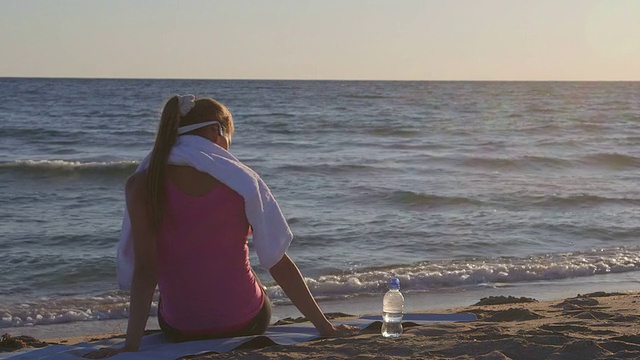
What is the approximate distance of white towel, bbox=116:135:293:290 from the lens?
392 centimetres

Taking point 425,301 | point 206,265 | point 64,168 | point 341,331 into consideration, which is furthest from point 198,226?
point 64,168

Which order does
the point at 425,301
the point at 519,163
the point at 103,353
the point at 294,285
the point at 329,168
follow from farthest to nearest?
the point at 519,163
the point at 329,168
the point at 425,301
the point at 294,285
the point at 103,353

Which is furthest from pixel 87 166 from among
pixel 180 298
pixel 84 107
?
pixel 84 107

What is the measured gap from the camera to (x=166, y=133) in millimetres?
3947

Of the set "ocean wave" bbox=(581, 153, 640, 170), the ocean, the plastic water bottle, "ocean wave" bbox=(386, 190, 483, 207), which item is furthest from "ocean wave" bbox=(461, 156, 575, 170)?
the plastic water bottle

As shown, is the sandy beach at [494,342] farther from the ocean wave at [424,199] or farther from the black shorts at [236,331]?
the ocean wave at [424,199]

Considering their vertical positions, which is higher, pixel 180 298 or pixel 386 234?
pixel 180 298

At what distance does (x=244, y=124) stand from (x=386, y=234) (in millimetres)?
21514

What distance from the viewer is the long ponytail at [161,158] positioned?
3881mm

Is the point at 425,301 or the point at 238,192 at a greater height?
the point at 238,192

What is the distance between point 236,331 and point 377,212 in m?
7.22

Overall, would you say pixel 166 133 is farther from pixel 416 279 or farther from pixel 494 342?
pixel 416 279

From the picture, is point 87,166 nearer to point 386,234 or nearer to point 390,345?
point 386,234

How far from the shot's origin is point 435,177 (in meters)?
16.0
